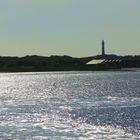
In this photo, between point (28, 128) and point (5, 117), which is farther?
point (5, 117)

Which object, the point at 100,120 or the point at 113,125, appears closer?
the point at 113,125

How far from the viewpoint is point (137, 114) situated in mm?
68250

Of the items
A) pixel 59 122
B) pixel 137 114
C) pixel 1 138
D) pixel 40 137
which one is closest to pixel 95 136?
pixel 40 137

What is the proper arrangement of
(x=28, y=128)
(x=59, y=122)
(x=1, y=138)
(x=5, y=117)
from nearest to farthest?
1. (x=1, y=138)
2. (x=28, y=128)
3. (x=59, y=122)
4. (x=5, y=117)

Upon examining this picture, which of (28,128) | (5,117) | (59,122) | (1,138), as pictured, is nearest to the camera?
(1,138)

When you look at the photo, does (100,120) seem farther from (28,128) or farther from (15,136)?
(15,136)

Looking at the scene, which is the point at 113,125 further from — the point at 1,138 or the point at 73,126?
the point at 1,138

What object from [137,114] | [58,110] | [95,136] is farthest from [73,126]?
[58,110]

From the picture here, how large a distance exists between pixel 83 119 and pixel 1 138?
17.2 m

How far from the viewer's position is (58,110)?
7650 centimetres

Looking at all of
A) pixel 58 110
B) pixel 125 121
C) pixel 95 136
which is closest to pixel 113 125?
pixel 125 121

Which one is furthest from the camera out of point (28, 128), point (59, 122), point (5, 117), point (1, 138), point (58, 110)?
point (58, 110)

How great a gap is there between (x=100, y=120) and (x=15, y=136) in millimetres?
15348

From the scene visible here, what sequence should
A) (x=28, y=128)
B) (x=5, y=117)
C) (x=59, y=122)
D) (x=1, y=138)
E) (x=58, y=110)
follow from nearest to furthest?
(x=1, y=138), (x=28, y=128), (x=59, y=122), (x=5, y=117), (x=58, y=110)
